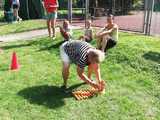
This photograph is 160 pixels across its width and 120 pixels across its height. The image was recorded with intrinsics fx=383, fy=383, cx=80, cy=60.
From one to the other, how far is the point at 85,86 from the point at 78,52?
105cm

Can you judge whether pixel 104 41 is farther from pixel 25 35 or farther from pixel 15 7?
pixel 15 7

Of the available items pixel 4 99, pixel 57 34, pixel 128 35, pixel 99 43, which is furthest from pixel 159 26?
pixel 4 99

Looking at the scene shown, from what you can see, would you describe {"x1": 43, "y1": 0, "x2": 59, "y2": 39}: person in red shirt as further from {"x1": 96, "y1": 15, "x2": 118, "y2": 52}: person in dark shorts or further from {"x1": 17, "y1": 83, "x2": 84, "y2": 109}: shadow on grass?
{"x1": 17, "y1": 83, "x2": 84, "y2": 109}: shadow on grass

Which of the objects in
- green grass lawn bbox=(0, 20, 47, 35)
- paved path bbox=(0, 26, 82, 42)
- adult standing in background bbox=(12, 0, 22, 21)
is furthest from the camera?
adult standing in background bbox=(12, 0, 22, 21)

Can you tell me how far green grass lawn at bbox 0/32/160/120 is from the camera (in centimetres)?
686

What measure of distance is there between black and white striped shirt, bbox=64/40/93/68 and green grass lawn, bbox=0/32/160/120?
737mm

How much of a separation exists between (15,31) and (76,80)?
7.41 meters

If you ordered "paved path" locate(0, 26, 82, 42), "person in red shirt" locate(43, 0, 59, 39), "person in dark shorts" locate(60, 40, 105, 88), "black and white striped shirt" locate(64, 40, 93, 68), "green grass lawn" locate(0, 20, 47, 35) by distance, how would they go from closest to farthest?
1. "person in dark shorts" locate(60, 40, 105, 88)
2. "black and white striped shirt" locate(64, 40, 93, 68)
3. "person in red shirt" locate(43, 0, 59, 39)
4. "paved path" locate(0, 26, 82, 42)
5. "green grass lawn" locate(0, 20, 47, 35)

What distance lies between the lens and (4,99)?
291 inches

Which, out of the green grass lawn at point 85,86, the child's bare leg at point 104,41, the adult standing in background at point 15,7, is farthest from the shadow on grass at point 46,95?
the adult standing in background at point 15,7

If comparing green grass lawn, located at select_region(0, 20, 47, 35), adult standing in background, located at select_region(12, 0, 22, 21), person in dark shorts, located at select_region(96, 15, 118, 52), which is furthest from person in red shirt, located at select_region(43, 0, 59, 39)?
adult standing in background, located at select_region(12, 0, 22, 21)

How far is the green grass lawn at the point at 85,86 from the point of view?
686 cm

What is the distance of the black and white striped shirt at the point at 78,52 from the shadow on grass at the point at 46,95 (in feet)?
2.43

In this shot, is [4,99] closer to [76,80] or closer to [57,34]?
[76,80]
